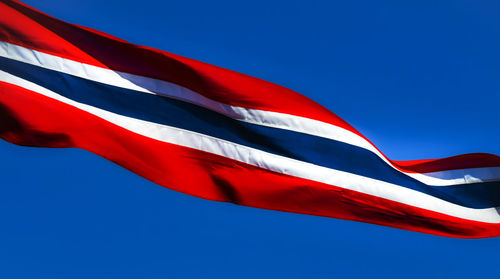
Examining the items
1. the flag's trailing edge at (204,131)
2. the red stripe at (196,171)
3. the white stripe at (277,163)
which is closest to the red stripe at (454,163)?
the flag's trailing edge at (204,131)

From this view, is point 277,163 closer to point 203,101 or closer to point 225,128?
point 225,128

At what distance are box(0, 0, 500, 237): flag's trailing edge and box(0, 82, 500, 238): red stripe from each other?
1 centimetres

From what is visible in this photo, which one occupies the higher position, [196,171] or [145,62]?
[145,62]

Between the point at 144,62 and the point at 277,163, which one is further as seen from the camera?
the point at 277,163

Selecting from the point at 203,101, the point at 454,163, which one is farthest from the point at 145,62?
the point at 454,163

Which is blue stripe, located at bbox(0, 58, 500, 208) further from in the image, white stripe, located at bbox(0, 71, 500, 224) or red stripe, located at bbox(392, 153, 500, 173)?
red stripe, located at bbox(392, 153, 500, 173)

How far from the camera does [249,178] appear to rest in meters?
13.3

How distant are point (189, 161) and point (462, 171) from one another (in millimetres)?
4380

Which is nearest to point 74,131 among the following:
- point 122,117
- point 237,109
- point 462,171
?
point 122,117

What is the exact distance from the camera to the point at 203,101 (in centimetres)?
1348

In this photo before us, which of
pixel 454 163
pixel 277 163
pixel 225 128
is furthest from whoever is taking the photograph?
pixel 454 163

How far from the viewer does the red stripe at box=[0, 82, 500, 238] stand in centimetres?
1214

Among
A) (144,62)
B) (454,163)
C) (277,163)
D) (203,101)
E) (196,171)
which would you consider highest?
(144,62)

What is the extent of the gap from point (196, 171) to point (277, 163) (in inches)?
50.0
